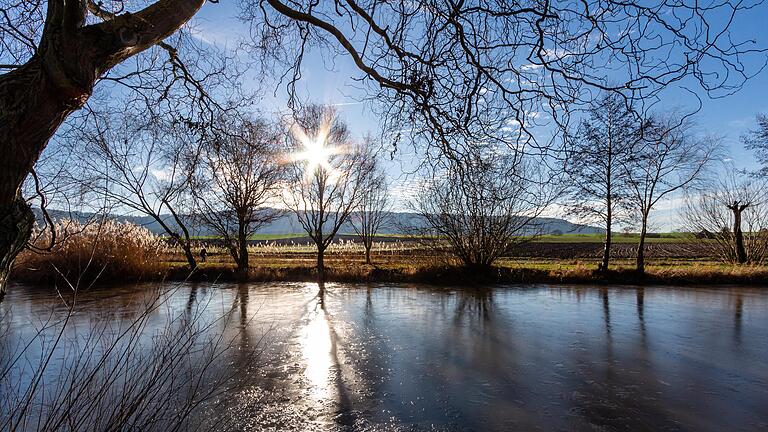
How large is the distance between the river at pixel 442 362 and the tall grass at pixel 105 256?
92.9 inches

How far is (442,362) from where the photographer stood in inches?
197

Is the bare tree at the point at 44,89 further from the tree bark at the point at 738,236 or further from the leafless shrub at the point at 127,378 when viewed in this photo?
the tree bark at the point at 738,236

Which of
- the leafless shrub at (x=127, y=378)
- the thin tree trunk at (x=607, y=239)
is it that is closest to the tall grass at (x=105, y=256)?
the leafless shrub at (x=127, y=378)

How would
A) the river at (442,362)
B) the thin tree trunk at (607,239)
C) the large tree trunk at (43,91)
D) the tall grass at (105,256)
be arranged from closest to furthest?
1. the large tree trunk at (43,91)
2. the river at (442,362)
3. the tall grass at (105,256)
4. the thin tree trunk at (607,239)

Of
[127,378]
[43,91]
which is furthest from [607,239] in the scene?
[43,91]

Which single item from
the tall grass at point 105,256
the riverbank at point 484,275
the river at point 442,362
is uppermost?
the tall grass at point 105,256

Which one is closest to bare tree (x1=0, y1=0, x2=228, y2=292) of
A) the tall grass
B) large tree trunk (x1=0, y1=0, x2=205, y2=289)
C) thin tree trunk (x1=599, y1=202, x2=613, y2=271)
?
large tree trunk (x1=0, y1=0, x2=205, y2=289)

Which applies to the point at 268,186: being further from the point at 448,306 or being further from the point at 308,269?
the point at 448,306

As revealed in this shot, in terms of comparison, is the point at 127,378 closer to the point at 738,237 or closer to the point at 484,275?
the point at 484,275

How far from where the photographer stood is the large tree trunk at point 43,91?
4.45ft

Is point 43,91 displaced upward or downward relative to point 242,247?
upward

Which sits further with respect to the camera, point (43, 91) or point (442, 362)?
point (442, 362)

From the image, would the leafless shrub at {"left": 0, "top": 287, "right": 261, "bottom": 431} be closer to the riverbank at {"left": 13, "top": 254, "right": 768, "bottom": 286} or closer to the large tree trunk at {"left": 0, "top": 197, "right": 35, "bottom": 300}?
the large tree trunk at {"left": 0, "top": 197, "right": 35, "bottom": 300}

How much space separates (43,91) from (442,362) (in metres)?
4.50
